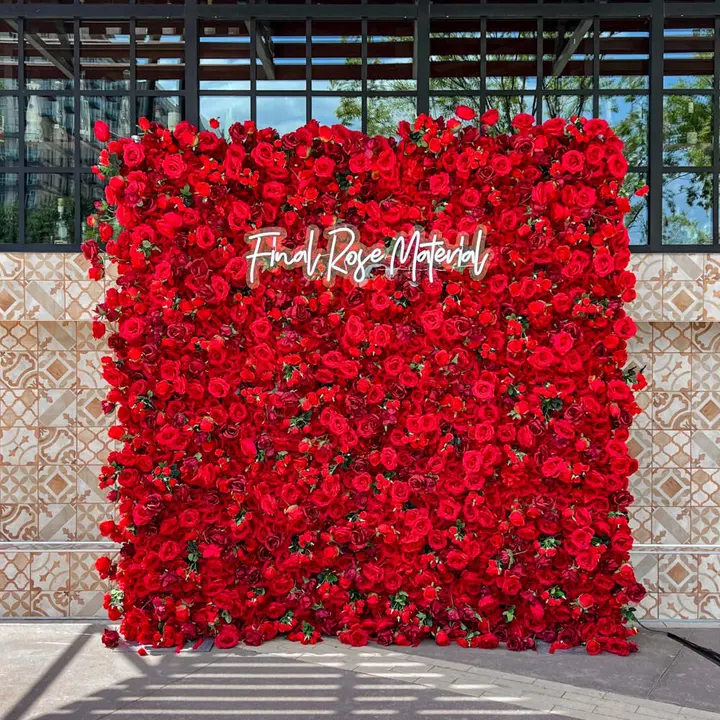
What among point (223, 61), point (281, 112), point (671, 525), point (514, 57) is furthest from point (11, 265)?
point (671, 525)

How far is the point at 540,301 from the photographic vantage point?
19.2 feet

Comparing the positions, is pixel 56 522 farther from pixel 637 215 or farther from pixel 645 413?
pixel 637 215

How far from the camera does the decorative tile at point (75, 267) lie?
22.0 feet

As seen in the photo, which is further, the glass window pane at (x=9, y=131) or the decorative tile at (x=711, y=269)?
the glass window pane at (x=9, y=131)

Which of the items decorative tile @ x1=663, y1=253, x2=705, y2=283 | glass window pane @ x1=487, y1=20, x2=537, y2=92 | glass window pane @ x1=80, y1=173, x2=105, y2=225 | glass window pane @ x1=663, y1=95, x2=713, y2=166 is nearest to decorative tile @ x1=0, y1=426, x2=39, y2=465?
glass window pane @ x1=80, y1=173, x2=105, y2=225

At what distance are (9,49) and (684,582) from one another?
663cm

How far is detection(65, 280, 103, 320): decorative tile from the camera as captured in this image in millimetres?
6711

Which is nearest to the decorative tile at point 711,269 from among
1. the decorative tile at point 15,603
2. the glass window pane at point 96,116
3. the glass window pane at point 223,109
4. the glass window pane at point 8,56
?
the glass window pane at point 223,109

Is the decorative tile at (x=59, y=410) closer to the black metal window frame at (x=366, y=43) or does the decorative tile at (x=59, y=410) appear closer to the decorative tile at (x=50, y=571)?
the decorative tile at (x=50, y=571)

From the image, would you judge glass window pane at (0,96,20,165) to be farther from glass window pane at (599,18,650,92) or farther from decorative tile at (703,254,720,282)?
decorative tile at (703,254,720,282)

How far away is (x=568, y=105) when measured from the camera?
22.8ft

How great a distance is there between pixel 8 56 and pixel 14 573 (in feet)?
13.1

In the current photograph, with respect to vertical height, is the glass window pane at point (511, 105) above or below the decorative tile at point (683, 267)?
above

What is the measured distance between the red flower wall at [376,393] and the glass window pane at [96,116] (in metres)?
1.10
